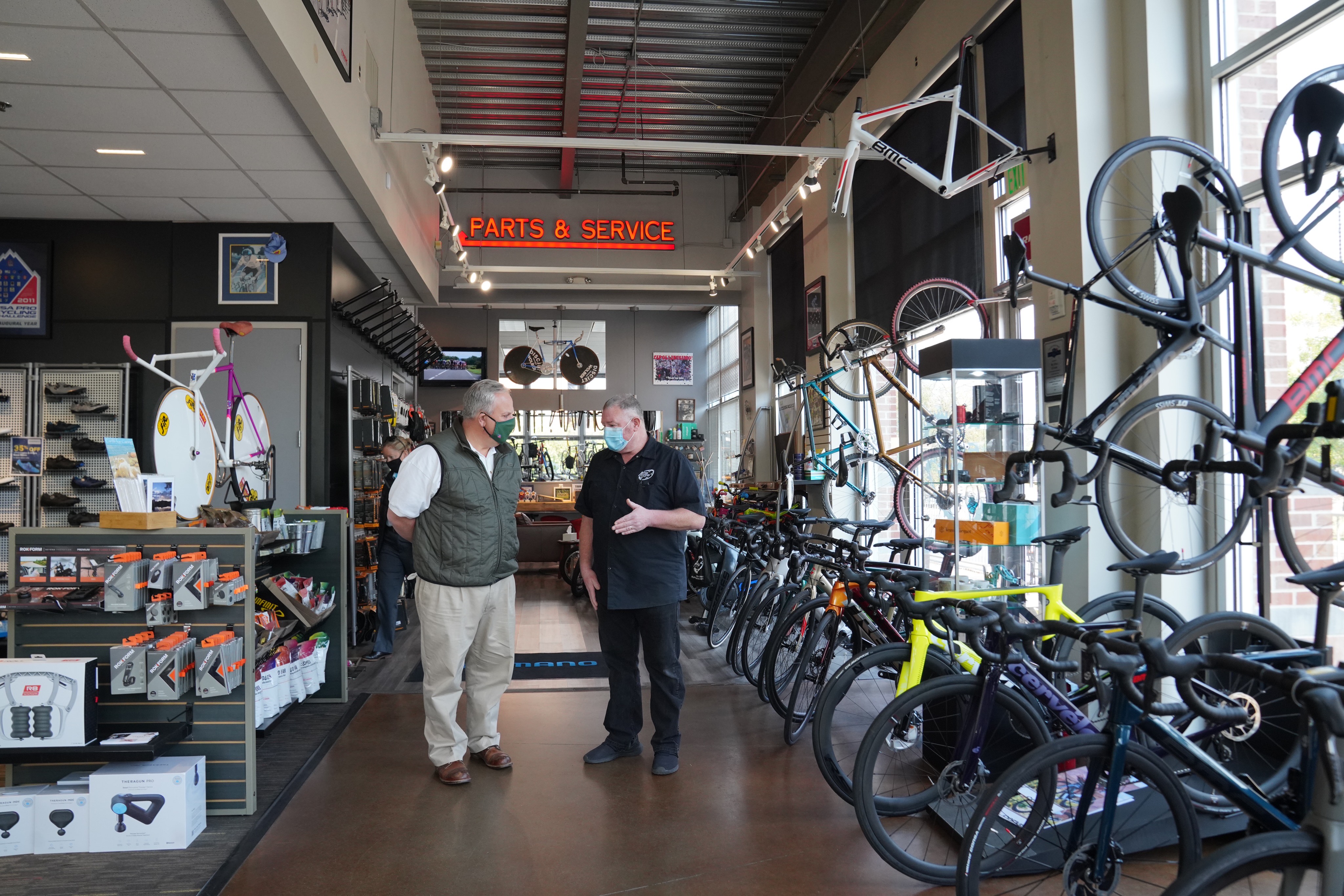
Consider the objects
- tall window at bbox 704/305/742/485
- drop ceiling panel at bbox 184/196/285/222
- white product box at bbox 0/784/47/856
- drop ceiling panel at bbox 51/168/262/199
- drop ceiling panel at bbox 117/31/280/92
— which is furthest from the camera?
tall window at bbox 704/305/742/485

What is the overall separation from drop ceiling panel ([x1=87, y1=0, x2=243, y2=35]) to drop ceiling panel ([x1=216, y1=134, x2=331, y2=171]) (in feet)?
4.10

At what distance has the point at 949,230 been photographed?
623 centimetres

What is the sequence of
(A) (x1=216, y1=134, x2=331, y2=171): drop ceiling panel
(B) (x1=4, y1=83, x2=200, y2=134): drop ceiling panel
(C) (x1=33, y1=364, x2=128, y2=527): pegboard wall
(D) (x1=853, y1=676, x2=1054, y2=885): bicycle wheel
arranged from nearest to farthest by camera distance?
1. (D) (x1=853, y1=676, x2=1054, y2=885): bicycle wheel
2. (B) (x1=4, y1=83, x2=200, y2=134): drop ceiling panel
3. (A) (x1=216, y1=134, x2=331, y2=171): drop ceiling panel
4. (C) (x1=33, y1=364, x2=128, y2=527): pegboard wall

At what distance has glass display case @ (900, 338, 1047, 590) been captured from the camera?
4.00 m

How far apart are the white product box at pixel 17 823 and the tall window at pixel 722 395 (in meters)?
10.0

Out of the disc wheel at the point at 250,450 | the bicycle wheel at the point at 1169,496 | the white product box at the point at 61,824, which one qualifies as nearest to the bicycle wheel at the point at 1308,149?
the bicycle wheel at the point at 1169,496

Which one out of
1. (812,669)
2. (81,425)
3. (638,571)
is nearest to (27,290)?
(81,425)

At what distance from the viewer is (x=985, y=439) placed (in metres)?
4.19

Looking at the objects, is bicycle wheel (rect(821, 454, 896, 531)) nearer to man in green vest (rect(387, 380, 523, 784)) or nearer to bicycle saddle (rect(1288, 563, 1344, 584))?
man in green vest (rect(387, 380, 523, 784))

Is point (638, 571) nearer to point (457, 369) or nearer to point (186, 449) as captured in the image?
point (186, 449)

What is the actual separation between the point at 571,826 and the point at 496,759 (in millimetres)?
707

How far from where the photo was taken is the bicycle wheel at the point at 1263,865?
57.9 inches

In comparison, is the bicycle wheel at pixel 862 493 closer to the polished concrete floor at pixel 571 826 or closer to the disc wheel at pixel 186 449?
the polished concrete floor at pixel 571 826

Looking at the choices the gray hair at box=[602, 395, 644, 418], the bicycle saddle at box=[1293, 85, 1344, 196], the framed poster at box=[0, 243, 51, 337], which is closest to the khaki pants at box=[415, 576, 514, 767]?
the gray hair at box=[602, 395, 644, 418]
